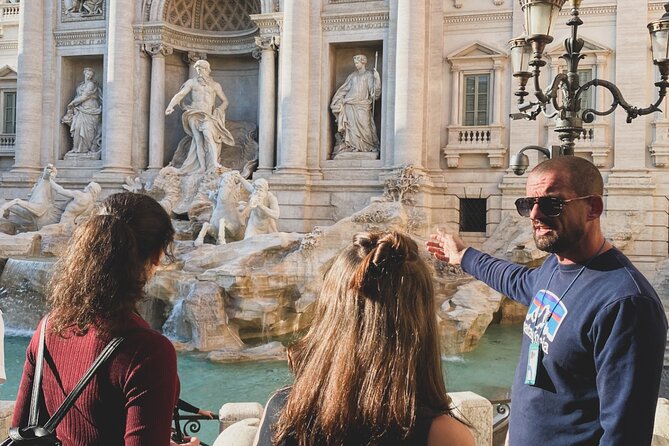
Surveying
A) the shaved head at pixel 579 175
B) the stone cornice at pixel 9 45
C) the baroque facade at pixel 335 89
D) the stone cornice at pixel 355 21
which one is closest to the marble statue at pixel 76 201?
the baroque facade at pixel 335 89

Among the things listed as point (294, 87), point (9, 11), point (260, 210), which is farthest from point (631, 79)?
point (9, 11)

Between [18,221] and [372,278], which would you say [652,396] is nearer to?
[372,278]

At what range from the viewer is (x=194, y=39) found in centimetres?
1773

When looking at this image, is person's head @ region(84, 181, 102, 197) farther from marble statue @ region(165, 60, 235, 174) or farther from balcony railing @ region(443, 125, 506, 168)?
balcony railing @ region(443, 125, 506, 168)

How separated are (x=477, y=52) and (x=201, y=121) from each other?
6937 mm

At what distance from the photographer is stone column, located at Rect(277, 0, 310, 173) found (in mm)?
15680

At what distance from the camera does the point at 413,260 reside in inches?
63.2

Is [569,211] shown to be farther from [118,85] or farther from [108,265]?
[118,85]

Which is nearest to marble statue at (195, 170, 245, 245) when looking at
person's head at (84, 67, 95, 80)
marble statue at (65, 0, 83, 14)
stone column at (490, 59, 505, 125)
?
stone column at (490, 59, 505, 125)

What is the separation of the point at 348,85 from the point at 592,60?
18.5 feet

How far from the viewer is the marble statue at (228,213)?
12.5 meters

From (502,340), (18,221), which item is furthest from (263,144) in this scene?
(502,340)

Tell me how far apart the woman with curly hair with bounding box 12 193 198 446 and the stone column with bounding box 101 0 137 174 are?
51.1 feet

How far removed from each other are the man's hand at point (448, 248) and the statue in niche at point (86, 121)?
16.1 m
